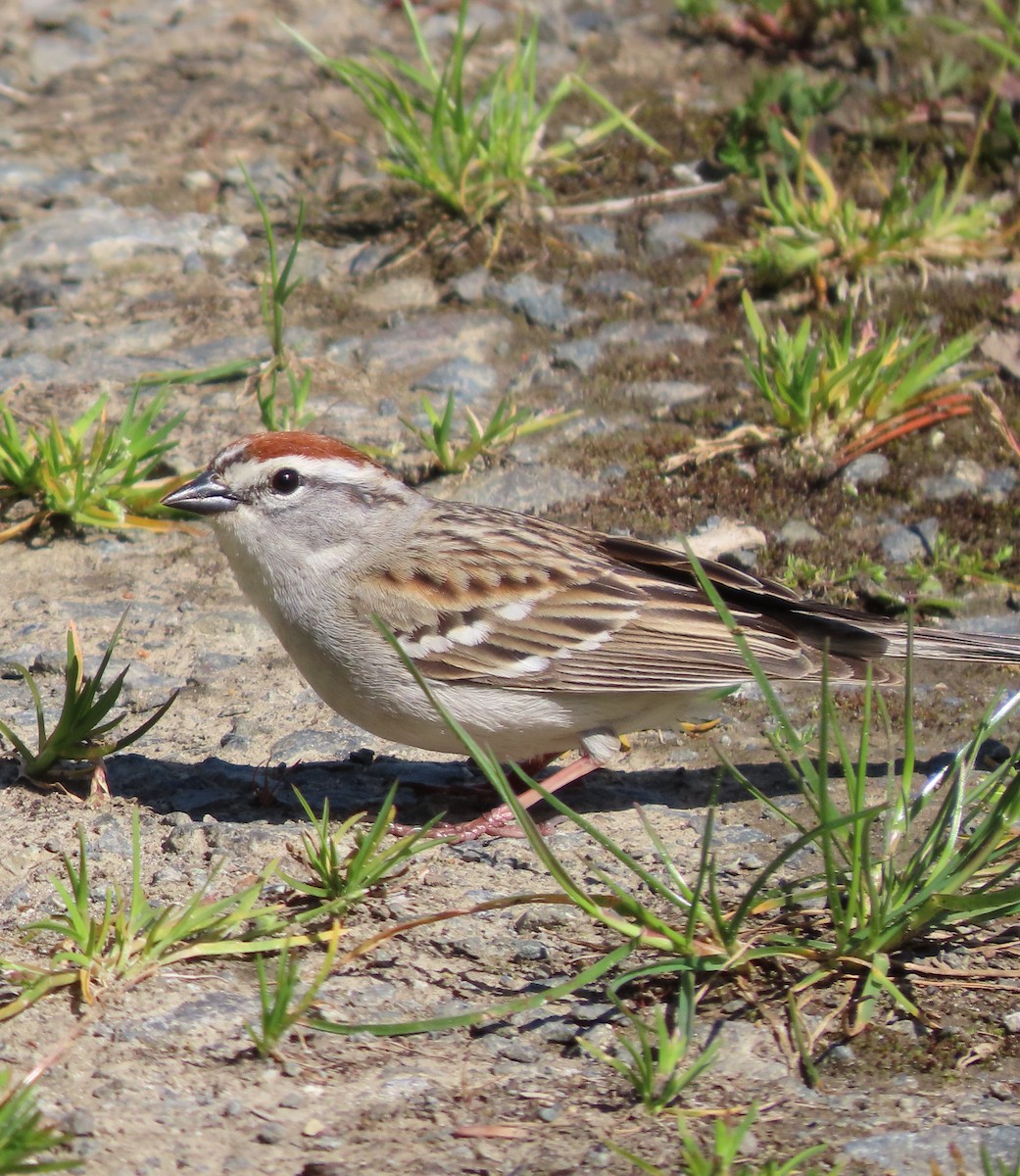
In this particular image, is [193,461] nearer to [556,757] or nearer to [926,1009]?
[556,757]

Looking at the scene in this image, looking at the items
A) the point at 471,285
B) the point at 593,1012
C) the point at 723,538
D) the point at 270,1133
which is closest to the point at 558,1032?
the point at 593,1012

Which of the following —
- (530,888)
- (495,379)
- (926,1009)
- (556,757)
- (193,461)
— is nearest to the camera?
(926,1009)

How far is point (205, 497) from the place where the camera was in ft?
15.6

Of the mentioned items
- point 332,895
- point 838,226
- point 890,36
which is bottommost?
point 332,895

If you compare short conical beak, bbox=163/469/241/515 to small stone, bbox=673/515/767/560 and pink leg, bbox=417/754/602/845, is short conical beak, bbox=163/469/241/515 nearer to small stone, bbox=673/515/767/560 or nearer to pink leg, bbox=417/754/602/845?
pink leg, bbox=417/754/602/845

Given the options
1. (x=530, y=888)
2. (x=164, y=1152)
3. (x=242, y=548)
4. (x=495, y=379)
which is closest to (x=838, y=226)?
(x=495, y=379)

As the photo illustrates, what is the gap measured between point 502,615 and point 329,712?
78 centimetres

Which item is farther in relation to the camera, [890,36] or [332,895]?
[890,36]

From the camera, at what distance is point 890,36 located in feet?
28.1

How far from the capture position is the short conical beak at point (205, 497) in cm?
471

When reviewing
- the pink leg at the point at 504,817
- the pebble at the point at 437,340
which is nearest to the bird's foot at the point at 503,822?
the pink leg at the point at 504,817

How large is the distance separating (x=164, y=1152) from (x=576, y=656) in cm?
204

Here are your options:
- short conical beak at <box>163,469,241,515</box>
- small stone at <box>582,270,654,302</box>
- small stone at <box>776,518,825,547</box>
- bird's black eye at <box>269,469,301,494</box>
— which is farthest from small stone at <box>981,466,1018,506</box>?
short conical beak at <box>163,469,241,515</box>

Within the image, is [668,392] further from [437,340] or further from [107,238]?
[107,238]
